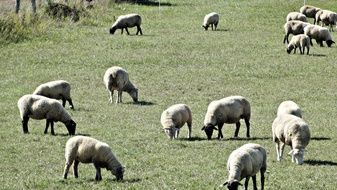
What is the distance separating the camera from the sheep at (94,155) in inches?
699

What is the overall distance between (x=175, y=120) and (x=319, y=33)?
24.9 metres

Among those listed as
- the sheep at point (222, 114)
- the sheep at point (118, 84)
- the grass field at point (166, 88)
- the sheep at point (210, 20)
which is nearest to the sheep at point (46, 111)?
the grass field at point (166, 88)

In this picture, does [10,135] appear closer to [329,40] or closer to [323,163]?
[323,163]

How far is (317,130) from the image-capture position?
83.1 feet

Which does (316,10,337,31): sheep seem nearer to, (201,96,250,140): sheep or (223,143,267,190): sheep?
(201,96,250,140): sheep

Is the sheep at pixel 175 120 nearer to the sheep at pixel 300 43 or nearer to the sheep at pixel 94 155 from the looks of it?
the sheep at pixel 94 155

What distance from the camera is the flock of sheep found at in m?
44.1

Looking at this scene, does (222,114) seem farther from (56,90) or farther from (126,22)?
(126,22)

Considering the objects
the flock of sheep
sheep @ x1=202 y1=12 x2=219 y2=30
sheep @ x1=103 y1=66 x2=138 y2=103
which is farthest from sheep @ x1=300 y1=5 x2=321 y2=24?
sheep @ x1=103 y1=66 x2=138 y2=103

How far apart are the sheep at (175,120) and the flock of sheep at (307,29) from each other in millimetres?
20876

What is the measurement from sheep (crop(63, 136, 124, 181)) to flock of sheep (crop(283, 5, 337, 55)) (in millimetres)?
27672

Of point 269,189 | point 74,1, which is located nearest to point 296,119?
point 269,189

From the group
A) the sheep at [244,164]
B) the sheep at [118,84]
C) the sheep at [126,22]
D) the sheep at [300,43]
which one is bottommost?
the sheep at [244,164]

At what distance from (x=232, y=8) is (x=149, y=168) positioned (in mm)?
47059
